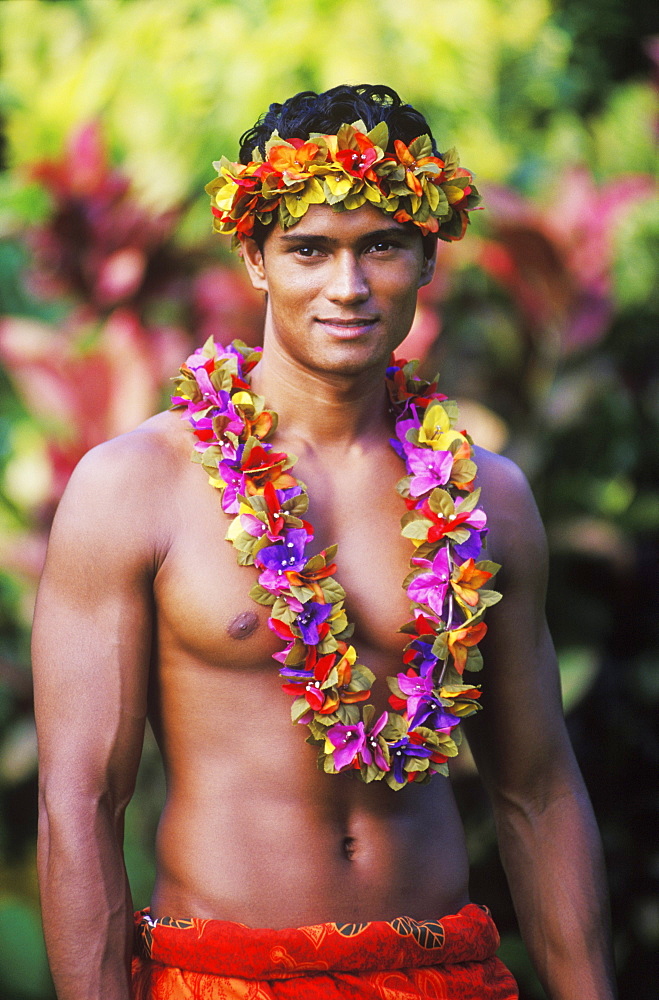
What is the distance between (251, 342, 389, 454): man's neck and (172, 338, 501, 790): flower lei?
2.1 inches

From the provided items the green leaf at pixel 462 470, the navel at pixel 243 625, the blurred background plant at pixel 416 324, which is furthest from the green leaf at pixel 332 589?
the blurred background plant at pixel 416 324

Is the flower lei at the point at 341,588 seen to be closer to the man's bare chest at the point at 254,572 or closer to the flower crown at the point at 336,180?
the man's bare chest at the point at 254,572

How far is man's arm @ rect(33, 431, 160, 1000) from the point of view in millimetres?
2053

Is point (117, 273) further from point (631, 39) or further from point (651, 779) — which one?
point (631, 39)

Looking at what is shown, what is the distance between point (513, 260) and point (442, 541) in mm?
2518

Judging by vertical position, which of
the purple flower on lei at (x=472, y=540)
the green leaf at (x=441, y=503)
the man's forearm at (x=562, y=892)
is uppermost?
the green leaf at (x=441, y=503)

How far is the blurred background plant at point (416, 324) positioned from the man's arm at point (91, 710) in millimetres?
1720

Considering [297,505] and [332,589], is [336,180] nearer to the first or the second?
[297,505]

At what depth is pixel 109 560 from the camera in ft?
6.81

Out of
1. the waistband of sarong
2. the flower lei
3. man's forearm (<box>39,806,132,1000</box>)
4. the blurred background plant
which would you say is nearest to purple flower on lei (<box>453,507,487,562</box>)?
the flower lei

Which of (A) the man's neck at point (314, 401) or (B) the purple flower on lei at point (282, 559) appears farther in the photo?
(A) the man's neck at point (314, 401)

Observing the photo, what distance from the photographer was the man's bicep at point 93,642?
2078mm

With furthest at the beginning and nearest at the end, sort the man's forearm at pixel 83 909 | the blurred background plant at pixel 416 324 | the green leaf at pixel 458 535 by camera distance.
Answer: the blurred background plant at pixel 416 324 → the green leaf at pixel 458 535 → the man's forearm at pixel 83 909

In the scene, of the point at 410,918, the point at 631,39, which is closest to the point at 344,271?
the point at 410,918
